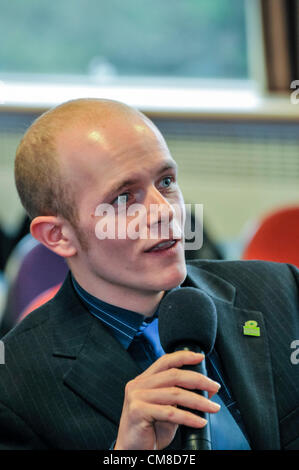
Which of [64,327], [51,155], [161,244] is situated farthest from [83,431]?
[51,155]

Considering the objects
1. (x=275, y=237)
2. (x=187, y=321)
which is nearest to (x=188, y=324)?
(x=187, y=321)

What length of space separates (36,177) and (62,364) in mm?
310

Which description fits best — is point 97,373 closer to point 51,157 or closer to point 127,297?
point 127,297

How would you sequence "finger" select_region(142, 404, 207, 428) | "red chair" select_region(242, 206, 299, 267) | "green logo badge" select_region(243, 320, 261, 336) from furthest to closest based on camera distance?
1. "red chair" select_region(242, 206, 299, 267)
2. "green logo badge" select_region(243, 320, 261, 336)
3. "finger" select_region(142, 404, 207, 428)

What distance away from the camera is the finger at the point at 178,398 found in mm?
806

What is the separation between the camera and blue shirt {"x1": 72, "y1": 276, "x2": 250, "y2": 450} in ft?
3.52

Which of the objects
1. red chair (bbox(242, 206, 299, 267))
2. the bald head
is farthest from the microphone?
red chair (bbox(242, 206, 299, 267))

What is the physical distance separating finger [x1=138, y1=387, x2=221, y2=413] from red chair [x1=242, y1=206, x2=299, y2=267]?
1192mm

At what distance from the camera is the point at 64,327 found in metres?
1.16

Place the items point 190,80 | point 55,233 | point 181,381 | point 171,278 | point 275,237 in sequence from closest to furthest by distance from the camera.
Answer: point 181,381 → point 171,278 → point 55,233 → point 275,237 → point 190,80

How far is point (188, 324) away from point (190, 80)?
3.66 metres

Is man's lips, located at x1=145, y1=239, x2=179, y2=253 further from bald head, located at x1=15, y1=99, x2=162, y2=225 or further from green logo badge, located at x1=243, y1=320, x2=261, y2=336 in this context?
green logo badge, located at x1=243, y1=320, x2=261, y2=336

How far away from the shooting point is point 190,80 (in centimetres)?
438

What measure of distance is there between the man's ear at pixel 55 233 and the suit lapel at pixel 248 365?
24 cm
